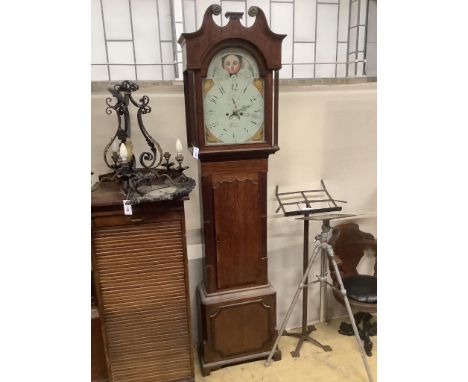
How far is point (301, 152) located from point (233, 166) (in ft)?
1.87

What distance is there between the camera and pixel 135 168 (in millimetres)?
1812

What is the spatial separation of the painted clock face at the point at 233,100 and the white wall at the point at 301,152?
0.98 feet

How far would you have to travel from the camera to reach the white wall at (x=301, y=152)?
203 cm

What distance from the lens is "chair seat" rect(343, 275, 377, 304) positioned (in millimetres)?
2170

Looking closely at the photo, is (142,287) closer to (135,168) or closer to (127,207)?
(127,207)

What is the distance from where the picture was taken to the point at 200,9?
2143 millimetres

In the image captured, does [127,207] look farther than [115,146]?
No

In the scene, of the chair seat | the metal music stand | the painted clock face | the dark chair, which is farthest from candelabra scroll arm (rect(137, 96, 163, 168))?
the chair seat

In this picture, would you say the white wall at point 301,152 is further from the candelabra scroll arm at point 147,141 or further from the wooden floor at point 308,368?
the wooden floor at point 308,368

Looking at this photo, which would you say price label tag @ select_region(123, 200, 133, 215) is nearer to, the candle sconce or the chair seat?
the candle sconce

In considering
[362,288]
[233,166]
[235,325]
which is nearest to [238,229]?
[233,166]

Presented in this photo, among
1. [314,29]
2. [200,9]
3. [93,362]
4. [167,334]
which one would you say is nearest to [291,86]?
[314,29]

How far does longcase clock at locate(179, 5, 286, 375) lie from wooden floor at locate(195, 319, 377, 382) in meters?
0.06

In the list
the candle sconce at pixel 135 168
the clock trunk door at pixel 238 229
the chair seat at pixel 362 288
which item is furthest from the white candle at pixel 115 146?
the chair seat at pixel 362 288
